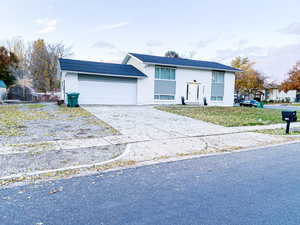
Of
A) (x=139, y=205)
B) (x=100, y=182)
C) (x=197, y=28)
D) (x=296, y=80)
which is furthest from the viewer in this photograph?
(x=296, y=80)

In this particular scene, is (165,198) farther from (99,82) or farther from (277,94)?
(277,94)

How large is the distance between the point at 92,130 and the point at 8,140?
2.81 m

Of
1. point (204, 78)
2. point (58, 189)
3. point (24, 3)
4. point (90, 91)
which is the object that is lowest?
point (58, 189)

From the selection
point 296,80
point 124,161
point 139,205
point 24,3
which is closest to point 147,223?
point 139,205

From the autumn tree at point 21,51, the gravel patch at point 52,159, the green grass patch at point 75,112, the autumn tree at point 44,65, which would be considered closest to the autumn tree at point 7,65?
the autumn tree at point 44,65

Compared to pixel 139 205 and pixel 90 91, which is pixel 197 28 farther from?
pixel 139 205

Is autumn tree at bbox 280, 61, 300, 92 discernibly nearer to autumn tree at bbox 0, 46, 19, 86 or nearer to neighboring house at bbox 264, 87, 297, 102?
neighboring house at bbox 264, 87, 297, 102

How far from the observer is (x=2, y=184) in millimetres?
3502

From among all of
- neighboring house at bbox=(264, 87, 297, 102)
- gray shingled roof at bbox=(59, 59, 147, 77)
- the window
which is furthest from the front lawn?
neighboring house at bbox=(264, 87, 297, 102)

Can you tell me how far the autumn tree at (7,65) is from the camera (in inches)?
1232

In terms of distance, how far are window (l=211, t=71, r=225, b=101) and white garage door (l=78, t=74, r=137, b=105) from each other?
10093 mm

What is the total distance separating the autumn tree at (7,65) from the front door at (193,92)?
2847cm

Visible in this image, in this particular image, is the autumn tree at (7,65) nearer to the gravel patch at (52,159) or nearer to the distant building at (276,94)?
the gravel patch at (52,159)

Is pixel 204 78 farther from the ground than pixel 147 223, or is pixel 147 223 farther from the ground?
pixel 204 78
